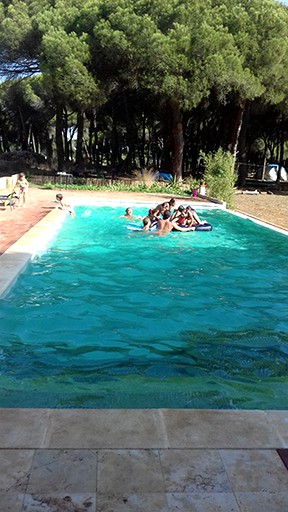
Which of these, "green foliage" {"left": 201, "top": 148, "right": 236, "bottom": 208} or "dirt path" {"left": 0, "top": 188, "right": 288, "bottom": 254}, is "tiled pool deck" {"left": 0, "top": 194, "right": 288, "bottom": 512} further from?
"green foliage" {"left": 201, "top": 148, "right": 236, "bottom": 208}

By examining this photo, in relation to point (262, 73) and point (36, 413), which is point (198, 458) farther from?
point (262, 73)

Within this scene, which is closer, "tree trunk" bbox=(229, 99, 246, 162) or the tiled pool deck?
the tiled pool deck

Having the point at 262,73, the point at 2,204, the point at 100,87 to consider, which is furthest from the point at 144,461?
the point at 262,73

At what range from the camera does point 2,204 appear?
1343 centimetres

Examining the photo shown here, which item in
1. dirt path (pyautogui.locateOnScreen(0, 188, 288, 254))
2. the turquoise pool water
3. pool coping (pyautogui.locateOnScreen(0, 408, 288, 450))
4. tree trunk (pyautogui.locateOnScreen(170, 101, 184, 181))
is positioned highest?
tree trunk (pyautogui.locateOnScreen(170, 101, 184, 181))

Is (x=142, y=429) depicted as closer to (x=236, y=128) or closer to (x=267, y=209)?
(x=267, y=209)

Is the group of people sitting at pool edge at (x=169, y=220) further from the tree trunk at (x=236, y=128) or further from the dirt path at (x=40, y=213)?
the tree trunk at (x=236, y=128)

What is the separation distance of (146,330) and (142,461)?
3.14m

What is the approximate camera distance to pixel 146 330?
552 centimetres

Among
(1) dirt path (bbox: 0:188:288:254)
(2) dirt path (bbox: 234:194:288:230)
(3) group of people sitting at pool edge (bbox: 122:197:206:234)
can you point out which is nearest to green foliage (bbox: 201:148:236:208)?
(2) dirt path (bbox: 234:194:288:230)

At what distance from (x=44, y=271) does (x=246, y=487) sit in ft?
19.8

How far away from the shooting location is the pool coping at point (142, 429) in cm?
254

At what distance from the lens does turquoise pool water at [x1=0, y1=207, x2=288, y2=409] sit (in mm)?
3811

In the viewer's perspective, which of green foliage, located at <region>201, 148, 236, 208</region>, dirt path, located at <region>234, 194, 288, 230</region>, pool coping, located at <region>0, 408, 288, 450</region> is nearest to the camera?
pool coping, located at <region>0, 408, 288, 450</region>
